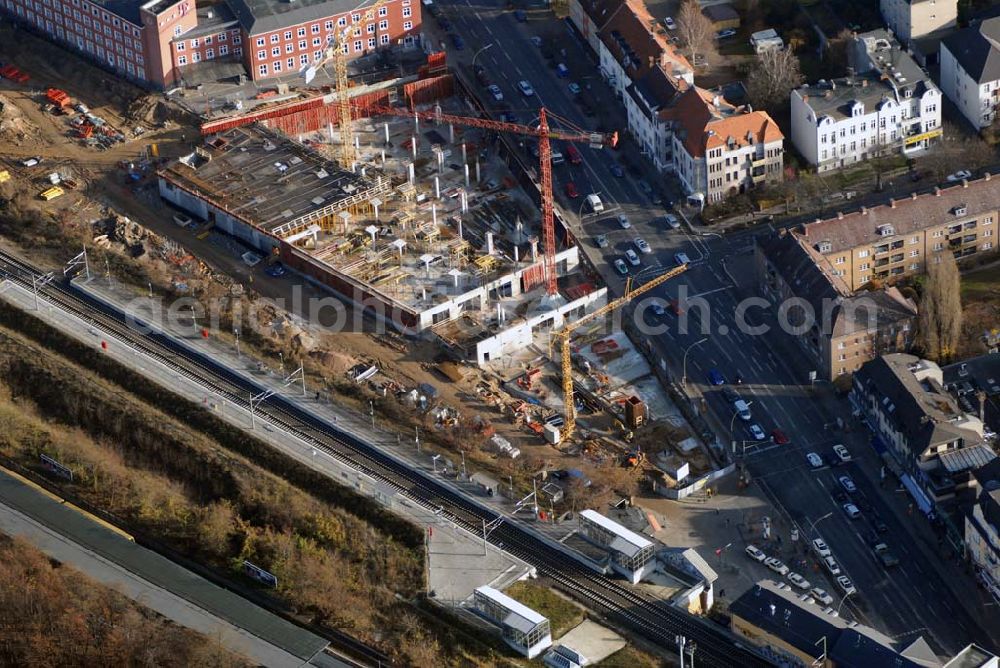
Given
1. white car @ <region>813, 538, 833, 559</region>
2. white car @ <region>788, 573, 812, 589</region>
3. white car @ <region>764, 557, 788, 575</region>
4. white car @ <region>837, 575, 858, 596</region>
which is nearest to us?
white car @ <region>837, 575, 858, 596</region>

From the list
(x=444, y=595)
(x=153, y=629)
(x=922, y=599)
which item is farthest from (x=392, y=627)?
(x=922, y=599)

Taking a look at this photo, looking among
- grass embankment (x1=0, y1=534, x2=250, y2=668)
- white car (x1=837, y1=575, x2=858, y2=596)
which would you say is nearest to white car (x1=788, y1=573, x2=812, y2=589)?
white car (x1=837, y1=575, x2=858, y2=596)

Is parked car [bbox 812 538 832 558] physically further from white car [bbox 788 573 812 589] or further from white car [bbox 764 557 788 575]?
white car [bbox 764 557 788 575]

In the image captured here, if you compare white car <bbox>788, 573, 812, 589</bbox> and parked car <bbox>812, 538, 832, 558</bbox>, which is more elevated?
parked car <bbox>812, 538, 832, 558</bbox>

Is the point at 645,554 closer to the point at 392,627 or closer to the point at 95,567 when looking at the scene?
the point at 392,627

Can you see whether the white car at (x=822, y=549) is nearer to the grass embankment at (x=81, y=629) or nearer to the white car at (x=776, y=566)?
the white car at (x=776, y=566)

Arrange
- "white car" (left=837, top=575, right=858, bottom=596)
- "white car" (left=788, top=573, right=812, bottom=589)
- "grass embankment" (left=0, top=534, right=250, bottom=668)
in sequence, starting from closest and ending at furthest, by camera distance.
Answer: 1. "grass embankment" (left=0, top=534, right=250, bottom=668)
2. "white car" (left=837, top=575, right=858, bottom=596)
3. "white car" (left=788, top=573, right=812, bottom=589)
